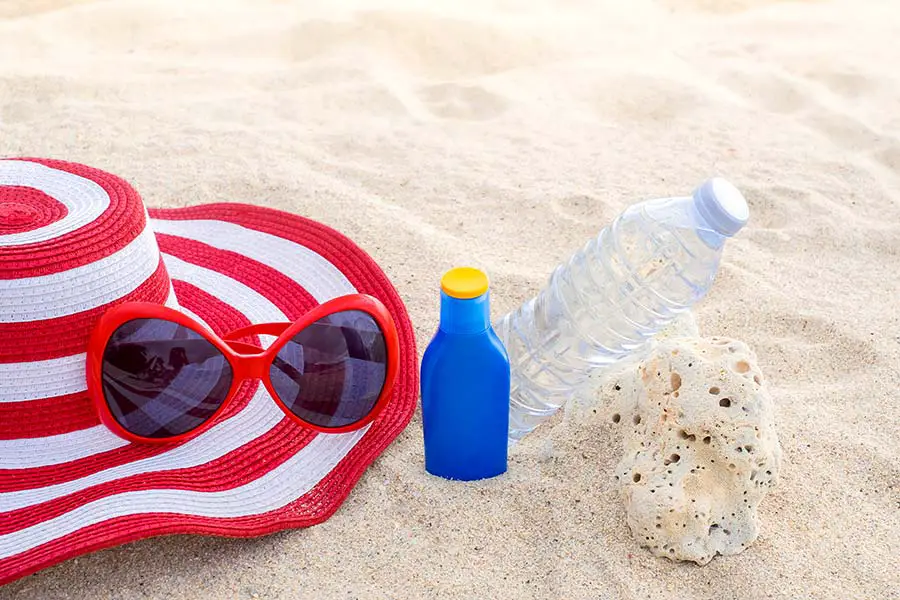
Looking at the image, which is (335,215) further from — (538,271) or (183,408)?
(183,408)

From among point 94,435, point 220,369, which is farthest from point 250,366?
point 94,435

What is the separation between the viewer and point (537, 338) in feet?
6.17

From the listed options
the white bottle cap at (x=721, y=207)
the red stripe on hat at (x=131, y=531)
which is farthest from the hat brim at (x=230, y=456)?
the white bottle cap at (x=721, y=207)

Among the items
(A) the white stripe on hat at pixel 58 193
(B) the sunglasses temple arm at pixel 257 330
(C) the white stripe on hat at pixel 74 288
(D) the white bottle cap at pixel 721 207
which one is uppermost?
(D) the white bottle cap at pixel 721 207

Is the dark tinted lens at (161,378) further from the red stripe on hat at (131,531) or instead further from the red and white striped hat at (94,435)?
the red stripe on hat at (131,531)

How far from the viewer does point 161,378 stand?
1.50m

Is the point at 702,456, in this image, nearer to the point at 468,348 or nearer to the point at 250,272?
the point at 468,348

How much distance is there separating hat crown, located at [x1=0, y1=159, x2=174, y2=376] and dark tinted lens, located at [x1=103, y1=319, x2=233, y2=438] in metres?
0.07

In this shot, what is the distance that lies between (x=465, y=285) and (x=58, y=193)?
0.78m

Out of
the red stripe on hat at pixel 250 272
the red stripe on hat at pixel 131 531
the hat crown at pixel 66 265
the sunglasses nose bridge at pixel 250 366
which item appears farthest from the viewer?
the red stripe on hat at pixel 250 272

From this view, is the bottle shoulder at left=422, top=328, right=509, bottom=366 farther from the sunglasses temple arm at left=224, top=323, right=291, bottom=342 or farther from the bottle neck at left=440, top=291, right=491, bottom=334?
the sunglasses temple arm at left=224, top=323, right=291, bottom=342

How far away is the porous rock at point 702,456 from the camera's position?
1.42 metres

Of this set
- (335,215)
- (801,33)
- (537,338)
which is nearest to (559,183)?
(335,215)

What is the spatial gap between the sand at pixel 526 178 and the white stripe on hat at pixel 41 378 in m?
0.28
